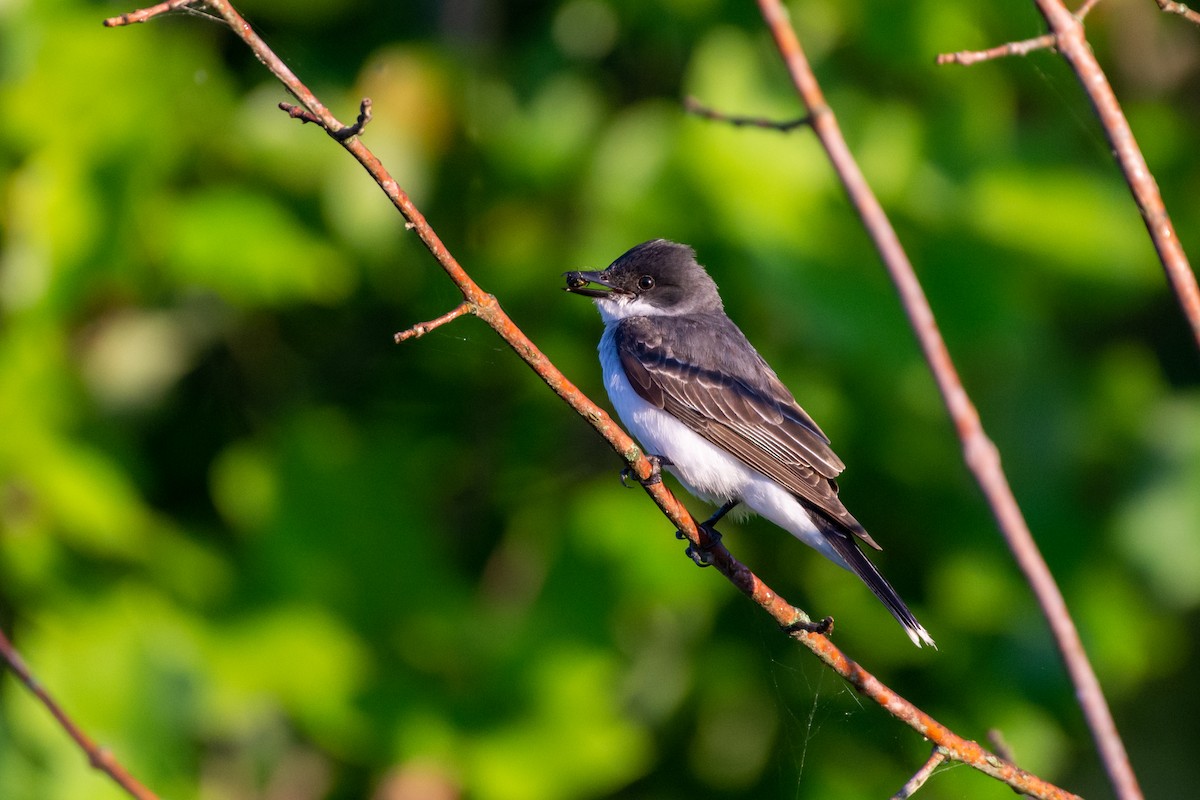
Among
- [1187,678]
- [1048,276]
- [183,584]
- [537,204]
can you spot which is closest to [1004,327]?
[1048,276]

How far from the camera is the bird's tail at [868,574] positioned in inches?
108

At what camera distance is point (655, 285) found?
3908 millimetres

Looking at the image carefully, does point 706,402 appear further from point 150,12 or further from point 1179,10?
point 150,12

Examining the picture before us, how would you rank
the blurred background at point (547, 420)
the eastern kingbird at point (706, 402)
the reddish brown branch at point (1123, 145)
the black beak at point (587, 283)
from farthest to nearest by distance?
the blurred background at point (547, 420) → the black beak at point (587, 283) → the eastern kingbird at point (706, 402) → the reddish brown branch at point (1123, 145)

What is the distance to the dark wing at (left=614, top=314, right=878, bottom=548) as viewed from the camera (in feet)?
10.7

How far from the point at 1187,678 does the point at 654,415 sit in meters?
2.53

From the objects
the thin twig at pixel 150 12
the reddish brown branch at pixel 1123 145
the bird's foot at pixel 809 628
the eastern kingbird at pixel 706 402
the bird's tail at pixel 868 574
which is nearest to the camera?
the reddish brown branch at pixel 1123 145

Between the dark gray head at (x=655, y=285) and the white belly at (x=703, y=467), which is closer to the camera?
the white belly at (x=703, y=467)

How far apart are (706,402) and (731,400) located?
0.06 metres

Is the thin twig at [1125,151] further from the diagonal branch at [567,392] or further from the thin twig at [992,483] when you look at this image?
the diagonal branch at [567,392]

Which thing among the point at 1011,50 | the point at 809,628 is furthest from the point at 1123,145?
the point at 809,628

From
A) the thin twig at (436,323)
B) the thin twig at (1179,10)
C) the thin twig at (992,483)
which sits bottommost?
the thin twig at (436,323)

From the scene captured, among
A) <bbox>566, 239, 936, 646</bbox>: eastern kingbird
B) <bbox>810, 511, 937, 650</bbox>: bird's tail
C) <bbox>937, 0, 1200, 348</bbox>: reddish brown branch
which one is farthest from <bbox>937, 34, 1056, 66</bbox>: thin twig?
<bbox>566, 239, 936, 646</bbox>: eastern kingbird

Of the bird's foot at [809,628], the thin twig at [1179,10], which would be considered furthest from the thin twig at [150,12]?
the thin twig at [1179,10]
